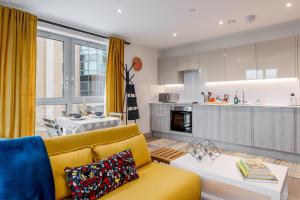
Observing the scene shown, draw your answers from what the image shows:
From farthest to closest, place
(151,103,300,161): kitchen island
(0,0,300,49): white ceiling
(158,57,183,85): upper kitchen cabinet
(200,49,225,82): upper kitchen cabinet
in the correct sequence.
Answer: (158,57,183,85): upper kitchen cabinet → (200,49,225,82): upper kitchen cabinet → (151,103,300,161): kitchen island → (0,0,300,49): white ceiling

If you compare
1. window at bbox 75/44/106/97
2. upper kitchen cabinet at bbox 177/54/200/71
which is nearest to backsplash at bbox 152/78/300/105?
upper kitchen cabinet at bbox 177/54/200/71

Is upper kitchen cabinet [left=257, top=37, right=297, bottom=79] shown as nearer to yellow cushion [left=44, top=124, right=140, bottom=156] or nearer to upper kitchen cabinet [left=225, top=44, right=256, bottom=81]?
upper kitchen cabinet [left=225, top=44, right=256, bottom=81]

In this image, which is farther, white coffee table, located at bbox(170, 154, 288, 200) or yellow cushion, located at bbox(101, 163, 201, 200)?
white coffee table, located at bbox(170, 154, 288, 200)

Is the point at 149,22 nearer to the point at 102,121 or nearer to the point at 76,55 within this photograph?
the point at 76,55

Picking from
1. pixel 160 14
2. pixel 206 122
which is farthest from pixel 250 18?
pixel 206 122

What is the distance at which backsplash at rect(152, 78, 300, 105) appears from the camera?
12.8ft

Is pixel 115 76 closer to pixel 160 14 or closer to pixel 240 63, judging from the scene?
pixel 160 14

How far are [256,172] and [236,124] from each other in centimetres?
242

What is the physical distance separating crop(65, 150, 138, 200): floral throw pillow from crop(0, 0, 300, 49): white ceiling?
7.42ft

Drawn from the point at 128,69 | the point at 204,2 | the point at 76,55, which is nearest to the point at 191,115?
the point at 128,69

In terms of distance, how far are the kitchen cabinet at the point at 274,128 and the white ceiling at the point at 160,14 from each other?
1.68 meters

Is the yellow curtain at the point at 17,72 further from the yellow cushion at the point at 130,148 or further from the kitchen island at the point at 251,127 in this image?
the kitchen island at the point at 251,127

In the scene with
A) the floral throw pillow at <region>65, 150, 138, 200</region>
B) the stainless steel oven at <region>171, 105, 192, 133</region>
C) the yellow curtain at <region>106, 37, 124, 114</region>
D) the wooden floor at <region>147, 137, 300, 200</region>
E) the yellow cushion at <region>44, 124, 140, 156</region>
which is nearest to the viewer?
the floral throw pillow at <region>65, 150, 138, 200</region>

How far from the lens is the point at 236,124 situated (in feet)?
13.1
